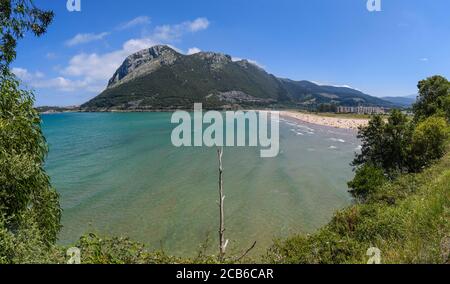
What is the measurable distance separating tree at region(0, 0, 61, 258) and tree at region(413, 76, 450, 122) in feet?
141

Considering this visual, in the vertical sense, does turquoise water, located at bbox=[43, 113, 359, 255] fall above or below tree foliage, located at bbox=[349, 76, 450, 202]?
below

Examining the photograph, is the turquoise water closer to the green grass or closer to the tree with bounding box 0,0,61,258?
the green grass

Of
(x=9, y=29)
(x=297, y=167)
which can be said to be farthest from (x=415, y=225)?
(x=297, y=167)

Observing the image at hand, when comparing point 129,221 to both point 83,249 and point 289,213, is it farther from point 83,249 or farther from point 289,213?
point 83,249

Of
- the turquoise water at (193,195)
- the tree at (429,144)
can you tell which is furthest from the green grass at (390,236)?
the tree at (429,144)

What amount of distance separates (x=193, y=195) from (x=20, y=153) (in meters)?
26.5

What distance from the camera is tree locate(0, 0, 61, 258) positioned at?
428 inches

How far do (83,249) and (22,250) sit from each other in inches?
72.4

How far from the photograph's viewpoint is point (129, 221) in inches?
1193

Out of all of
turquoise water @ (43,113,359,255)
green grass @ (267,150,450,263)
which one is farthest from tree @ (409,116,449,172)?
green grass @ (267,150,450,263)

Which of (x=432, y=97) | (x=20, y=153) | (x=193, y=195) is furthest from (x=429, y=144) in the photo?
(x=20, y=153)

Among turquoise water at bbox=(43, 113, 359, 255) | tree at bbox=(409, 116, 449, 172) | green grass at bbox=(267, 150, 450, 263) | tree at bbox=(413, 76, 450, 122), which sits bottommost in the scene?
turquoise water at bbox=(43, 113, 359, 255)

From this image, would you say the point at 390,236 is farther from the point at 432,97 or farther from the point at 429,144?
the point at 432,97

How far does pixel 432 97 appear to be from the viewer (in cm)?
4638
